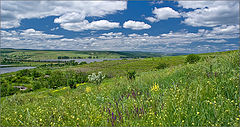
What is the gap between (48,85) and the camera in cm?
9569

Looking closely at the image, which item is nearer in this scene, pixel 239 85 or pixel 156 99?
pixel 239 85

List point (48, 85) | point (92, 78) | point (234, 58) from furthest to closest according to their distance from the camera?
1. point (48, 85)
2. point (92, 78)
3. point (234, 58)

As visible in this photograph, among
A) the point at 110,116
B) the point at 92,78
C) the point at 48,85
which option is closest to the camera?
the point at 110,116

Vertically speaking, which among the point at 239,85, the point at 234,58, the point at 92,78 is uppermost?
the point at 234,58

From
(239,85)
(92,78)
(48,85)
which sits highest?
(239,85)

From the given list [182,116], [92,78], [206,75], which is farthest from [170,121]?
[92,78]

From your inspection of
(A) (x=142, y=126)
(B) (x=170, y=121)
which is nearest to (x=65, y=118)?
(A) (x=142, y=126)

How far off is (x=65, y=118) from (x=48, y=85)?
329 feet

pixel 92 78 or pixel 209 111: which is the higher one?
pixel 209 111

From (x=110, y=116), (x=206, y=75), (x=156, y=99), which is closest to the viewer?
(x=110, y=116)

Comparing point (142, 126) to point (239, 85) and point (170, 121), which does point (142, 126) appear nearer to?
point (170, 121)

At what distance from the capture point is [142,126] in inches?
125

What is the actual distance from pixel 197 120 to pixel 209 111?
1.09ft

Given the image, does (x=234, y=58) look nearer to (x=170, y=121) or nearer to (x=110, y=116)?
(x=170, y=121)
